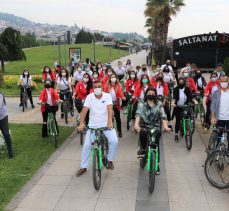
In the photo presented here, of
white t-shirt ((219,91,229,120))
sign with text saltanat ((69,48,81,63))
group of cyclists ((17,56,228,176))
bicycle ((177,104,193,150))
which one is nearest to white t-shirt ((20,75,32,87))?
group of cyclists ((17,56,228,176))

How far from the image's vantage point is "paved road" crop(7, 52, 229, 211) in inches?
252

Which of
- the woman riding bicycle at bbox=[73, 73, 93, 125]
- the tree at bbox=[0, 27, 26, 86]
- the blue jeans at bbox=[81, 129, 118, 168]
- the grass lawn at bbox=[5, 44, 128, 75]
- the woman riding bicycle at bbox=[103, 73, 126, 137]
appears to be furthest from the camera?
the grass lawn at bbox=[5, 44, 128, 75]

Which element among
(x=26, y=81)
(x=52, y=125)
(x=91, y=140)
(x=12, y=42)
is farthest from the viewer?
(x=12, y=42)

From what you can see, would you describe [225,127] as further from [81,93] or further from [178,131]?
[81,93]

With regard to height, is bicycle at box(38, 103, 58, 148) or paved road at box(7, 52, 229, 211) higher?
bicycle at box(38, 103, 58, 148)

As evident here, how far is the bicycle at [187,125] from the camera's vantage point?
31.1 feet

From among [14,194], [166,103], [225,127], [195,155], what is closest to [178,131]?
[166,103]

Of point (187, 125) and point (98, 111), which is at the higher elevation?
point (98, 111)

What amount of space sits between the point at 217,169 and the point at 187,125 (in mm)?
2229

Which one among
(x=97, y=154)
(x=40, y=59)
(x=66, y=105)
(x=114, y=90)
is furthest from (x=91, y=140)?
(x=40, y=59)

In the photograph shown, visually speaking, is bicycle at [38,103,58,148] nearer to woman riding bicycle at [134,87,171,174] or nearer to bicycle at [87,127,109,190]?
bicycle at [87,127,109,190]

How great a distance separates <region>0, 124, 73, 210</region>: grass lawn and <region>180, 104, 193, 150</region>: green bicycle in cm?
324

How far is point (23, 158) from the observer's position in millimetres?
8883

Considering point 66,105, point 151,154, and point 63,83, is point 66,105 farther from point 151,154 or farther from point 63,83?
point 151,154
